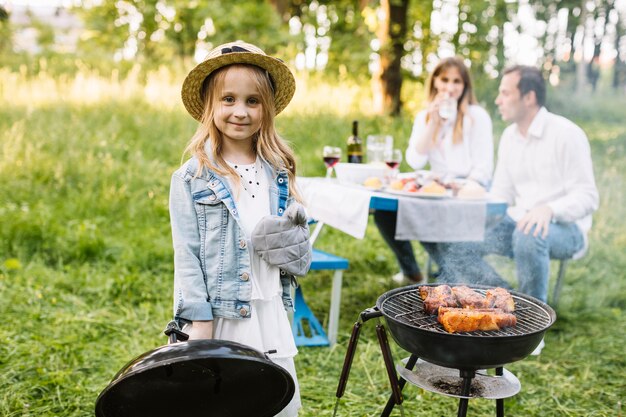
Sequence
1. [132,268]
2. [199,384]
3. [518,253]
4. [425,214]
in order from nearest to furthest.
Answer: [199,384] → [425,214] → [518,253] → [132,268]

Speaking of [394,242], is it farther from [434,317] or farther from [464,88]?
[434,317]

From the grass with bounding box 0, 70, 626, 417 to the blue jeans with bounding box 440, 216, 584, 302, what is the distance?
0.51m


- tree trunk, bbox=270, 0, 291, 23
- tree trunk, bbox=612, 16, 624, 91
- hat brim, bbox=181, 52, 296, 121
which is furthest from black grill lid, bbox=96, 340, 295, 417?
tree trunk, bbox=612, 16, 624, 91

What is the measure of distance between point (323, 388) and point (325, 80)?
26.1ft

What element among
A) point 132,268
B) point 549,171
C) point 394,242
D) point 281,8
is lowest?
point 132,268

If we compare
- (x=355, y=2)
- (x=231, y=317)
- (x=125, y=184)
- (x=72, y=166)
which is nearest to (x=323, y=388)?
(x=231, y=317)

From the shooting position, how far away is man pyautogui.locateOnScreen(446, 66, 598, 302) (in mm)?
4039

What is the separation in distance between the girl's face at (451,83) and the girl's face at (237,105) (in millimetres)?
2930

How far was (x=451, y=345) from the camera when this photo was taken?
215 centimetres

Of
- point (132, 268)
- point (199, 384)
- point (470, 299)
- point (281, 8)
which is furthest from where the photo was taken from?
point (281, 8)

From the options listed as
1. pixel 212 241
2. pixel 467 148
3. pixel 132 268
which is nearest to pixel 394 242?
pixel 467 148

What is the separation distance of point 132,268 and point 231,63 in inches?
133

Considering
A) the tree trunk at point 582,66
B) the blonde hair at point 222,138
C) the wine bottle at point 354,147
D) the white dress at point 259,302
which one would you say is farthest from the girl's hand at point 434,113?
the tree trunk at point 582,66

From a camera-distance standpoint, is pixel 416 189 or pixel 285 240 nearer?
pixel 285 240
